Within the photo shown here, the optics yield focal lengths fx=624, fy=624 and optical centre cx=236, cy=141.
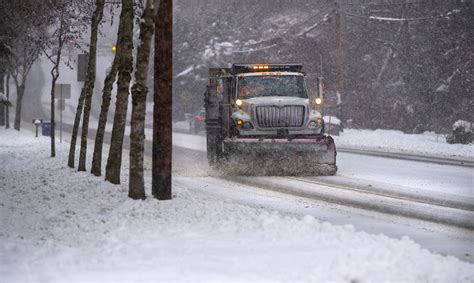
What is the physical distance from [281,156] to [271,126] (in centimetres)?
90

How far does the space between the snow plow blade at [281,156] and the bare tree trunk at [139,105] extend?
20.7 feet

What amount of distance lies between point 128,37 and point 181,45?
4586 centimetres

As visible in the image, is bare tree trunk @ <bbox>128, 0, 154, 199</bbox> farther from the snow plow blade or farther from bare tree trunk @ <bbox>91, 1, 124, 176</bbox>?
the snow plow blade

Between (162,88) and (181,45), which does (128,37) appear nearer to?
(162,88)

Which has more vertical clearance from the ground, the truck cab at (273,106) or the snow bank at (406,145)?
the truck cab at (273,106)

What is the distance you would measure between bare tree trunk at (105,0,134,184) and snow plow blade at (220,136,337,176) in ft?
14.5

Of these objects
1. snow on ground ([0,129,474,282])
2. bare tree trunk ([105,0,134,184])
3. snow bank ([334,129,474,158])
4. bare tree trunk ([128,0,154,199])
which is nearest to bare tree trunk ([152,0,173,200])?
bare tree trunk ([128,0,154,199])

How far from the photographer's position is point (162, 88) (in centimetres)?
1105

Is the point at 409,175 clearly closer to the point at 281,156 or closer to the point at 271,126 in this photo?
the point at 281,156

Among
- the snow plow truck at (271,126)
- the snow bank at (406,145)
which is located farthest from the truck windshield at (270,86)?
the snow bank at (406,145)

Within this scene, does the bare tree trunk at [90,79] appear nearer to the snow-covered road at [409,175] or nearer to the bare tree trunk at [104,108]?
the bare tree trunk at [104,108]

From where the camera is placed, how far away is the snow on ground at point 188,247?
22.0 ft

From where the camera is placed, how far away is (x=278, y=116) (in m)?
17.4

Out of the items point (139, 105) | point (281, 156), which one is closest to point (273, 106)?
point (281, 156)
